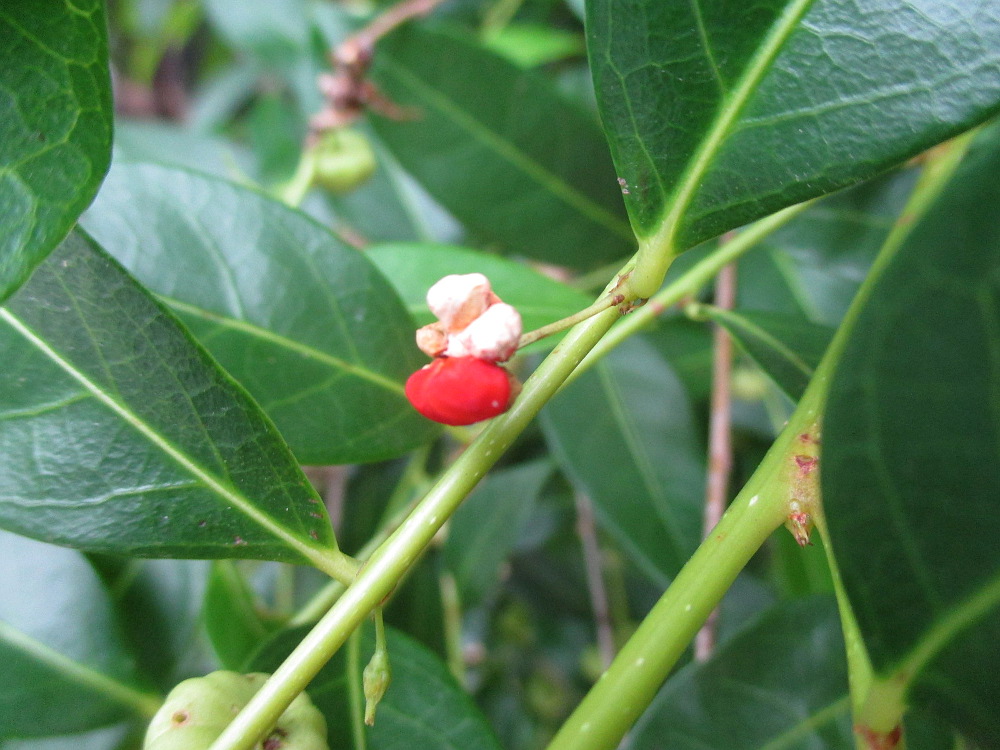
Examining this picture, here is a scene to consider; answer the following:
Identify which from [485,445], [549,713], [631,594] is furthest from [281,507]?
[549,713]

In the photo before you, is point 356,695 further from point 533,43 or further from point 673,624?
point 533,43

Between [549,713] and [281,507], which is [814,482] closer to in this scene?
[281,507]

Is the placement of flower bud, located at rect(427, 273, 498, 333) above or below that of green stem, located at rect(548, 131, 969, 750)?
above

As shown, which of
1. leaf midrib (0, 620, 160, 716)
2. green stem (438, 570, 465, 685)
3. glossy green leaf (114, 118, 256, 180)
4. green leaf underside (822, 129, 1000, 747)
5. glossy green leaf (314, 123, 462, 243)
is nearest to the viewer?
green leaf underside (822, 129, 1000, 747)

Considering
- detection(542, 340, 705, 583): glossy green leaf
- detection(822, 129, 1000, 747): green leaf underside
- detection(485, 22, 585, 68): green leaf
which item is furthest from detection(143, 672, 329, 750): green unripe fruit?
detection(485, 22, 585, 68): green leaf

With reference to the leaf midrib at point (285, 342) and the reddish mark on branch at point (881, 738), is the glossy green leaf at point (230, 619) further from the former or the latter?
the reddish mark on branch at point (881, 738)

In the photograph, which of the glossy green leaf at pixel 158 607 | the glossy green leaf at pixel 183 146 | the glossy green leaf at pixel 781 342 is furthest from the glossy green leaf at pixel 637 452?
the glossy green leaf at pixel 183 146

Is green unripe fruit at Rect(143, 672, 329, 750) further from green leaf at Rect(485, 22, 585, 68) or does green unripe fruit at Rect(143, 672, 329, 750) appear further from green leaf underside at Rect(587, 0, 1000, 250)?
green leaf at Rect(485, 22, 585, 68)

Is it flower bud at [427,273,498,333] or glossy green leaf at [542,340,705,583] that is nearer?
flower bud at [427,273,498,333]
